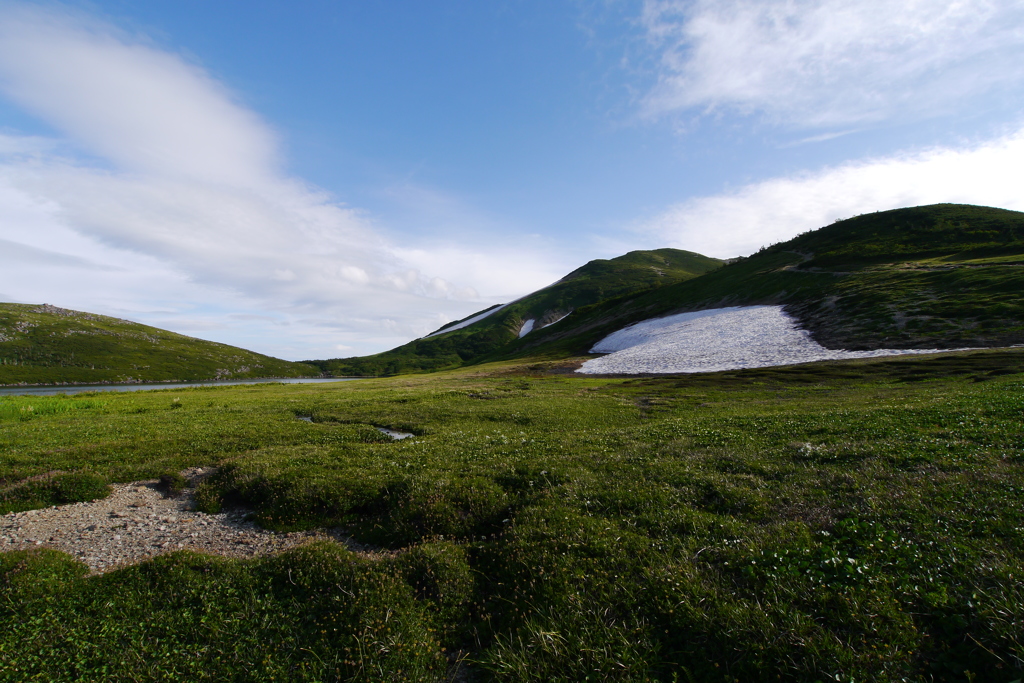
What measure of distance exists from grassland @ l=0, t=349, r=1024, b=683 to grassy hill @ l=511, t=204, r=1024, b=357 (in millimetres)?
54106

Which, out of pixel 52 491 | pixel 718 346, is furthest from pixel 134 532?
pixel 718 346

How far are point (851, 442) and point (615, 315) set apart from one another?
128131 millimetres

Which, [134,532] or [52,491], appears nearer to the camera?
[134,532]

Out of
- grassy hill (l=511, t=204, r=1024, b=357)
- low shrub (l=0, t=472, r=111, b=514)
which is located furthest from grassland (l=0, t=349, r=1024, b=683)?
grassy hill (l=511, t=204, r=1024, b=357)

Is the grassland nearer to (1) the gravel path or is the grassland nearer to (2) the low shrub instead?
(2) the low shrub

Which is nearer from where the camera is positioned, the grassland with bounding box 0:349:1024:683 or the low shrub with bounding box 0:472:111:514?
the grassland with bounding box 0:349:1024:683

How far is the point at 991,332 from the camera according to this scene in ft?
166

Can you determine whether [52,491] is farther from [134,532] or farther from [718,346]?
[718,346]

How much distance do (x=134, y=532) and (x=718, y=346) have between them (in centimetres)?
7853

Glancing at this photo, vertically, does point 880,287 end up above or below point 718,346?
above

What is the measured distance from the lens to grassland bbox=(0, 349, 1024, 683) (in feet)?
21.6

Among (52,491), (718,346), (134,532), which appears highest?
(718,346)

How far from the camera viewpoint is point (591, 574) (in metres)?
8.66

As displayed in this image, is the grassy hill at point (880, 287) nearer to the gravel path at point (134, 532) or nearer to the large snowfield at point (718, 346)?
the large snowfield at point (718, 346)
